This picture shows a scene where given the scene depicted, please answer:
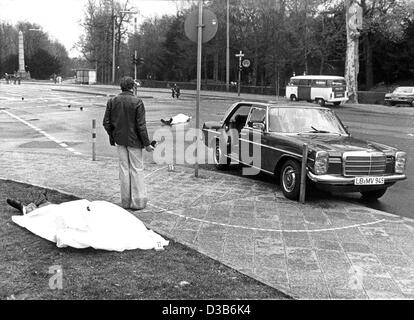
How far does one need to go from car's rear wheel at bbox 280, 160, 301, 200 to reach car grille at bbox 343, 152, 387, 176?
2.49 feet

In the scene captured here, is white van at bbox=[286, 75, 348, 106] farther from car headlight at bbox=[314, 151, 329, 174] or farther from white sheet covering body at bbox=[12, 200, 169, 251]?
white sheet covering body at bbox=[12, 200, 169, 251]

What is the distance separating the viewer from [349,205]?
804cm

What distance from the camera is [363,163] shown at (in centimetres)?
783

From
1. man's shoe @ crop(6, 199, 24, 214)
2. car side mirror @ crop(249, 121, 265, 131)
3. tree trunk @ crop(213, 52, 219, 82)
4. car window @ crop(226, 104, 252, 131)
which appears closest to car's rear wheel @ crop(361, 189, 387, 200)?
car side mirror @ crop(249, 121, 265, 131)

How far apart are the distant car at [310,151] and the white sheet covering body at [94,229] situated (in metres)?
3.15

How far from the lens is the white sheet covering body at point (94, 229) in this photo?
5.26 metres

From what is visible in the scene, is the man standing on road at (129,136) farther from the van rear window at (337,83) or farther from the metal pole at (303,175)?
the van rear window at (337,83)

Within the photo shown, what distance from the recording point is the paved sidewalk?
16.1 feet

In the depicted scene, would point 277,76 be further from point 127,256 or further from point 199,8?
point 127,256

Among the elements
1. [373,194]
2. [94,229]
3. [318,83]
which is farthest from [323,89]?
[94,229]

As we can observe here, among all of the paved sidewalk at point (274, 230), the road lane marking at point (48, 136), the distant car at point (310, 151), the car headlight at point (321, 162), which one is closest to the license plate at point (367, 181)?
the distant car at point (310, 151)

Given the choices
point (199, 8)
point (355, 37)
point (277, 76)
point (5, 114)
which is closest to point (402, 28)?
point (355, 37)
